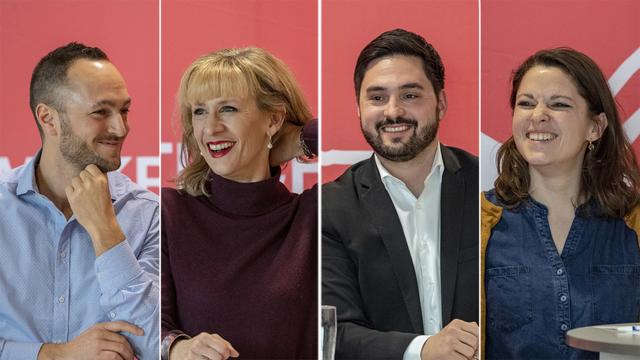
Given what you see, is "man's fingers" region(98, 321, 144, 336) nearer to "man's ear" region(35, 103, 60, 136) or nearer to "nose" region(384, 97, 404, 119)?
"man's ear" region(35, 103, 60, 136)

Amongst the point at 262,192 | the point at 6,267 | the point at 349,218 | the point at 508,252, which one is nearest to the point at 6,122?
the point at 6,267

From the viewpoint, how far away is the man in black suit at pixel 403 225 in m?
3.97

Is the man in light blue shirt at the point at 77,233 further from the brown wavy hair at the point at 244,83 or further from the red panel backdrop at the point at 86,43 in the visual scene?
the brown wavy hair at the point at 244,83

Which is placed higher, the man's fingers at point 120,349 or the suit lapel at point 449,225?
the suit lapel at point 449,225

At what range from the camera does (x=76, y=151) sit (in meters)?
4.10

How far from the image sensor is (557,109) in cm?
398

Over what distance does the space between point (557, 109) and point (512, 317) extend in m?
1.05

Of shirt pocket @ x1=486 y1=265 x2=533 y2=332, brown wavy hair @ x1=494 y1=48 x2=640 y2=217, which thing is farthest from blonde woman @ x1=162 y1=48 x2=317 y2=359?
brown wavy hair @ x1=494 y1=48 x2=640 y2=217

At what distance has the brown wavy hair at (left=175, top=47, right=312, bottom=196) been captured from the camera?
13.2 feet

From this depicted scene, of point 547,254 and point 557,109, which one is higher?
point 557,109

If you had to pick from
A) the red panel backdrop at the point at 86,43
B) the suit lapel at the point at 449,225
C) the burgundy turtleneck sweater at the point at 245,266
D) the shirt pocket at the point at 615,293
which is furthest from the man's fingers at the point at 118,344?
the shirt pocket at the point at 615,293

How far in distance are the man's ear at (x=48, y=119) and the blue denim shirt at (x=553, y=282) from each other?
2280mm

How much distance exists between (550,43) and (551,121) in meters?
0.40

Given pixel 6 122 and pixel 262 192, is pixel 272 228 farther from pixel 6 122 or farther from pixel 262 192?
pixel 6 122
